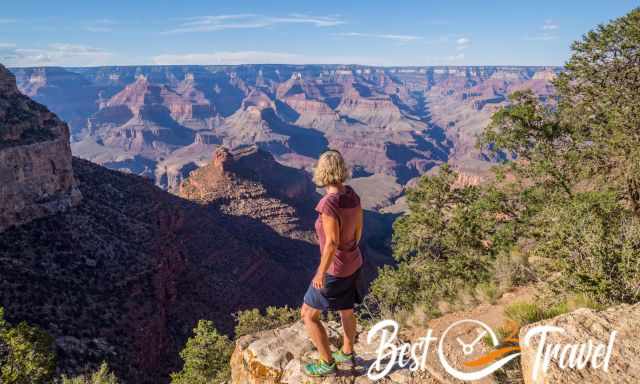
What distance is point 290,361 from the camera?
7891 millimetres

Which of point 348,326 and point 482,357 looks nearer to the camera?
point 348,326

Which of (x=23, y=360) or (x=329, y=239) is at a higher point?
(x=329, y=239)

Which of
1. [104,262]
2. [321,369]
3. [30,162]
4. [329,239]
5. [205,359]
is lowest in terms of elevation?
[104,262]

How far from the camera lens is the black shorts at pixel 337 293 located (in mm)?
6250

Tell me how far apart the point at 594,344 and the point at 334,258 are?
3685 mm

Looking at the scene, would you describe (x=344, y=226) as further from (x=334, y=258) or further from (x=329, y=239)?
(x=334, y=258)

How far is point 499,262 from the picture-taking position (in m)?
13.5

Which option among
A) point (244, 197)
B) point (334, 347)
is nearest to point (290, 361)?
point (334, 347)

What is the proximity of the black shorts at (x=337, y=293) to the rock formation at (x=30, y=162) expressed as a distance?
113 ft

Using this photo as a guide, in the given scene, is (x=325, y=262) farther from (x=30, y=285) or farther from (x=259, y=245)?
(x=259, y=245)

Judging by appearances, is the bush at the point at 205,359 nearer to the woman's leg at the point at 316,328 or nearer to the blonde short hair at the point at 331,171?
the woman's leg at the point at 316,328

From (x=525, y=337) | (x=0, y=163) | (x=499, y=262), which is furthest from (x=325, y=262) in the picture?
(x=0, y=163)

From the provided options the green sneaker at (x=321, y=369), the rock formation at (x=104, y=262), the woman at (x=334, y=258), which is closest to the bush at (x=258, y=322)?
the rock formation at (x=104, y=262)

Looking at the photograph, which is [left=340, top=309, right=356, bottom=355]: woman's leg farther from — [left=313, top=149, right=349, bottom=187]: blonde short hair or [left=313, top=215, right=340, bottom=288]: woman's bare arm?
[left=313, top=149, right=349, bottom=187]: blonde short hair
